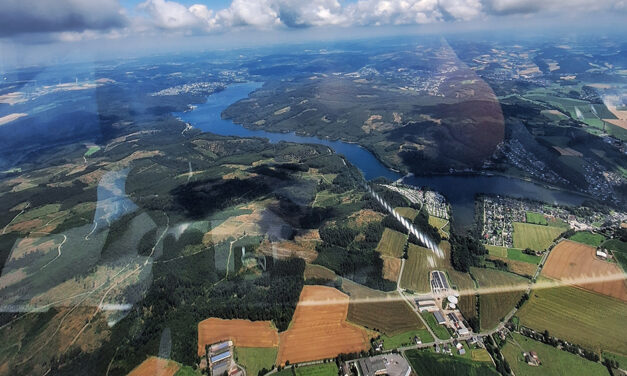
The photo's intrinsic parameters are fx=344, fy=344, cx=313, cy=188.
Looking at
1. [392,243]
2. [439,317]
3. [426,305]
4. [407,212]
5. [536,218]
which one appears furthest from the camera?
[407,212]

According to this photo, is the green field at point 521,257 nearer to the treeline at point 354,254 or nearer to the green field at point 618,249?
the green field at point 618,249

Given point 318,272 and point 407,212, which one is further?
point 407,212

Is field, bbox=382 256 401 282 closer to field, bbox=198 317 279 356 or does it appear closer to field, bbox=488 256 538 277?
field, bbox=488 256 538 277

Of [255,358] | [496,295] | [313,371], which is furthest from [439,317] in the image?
[255,358]

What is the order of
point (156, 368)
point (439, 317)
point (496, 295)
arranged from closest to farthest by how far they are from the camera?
point (156, 368) → point (439, 317) → point (496, 295)

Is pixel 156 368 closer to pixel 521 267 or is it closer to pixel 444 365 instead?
pixel 444 365

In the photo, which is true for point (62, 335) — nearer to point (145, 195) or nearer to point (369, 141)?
point (145, 195)

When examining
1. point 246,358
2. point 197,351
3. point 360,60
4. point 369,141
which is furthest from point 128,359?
point 360,60
